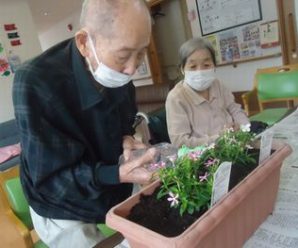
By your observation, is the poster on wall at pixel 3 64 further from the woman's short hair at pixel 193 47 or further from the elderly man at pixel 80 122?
the elderly man at pixel 80 122

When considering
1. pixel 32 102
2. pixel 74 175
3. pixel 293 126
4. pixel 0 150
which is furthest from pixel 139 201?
pixel 0 150

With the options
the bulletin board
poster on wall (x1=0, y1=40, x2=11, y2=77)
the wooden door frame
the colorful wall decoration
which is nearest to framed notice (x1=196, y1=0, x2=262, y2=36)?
the bulletin board

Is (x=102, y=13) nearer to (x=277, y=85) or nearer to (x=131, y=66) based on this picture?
(x=131, y=66)

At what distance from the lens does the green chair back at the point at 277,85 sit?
205cm

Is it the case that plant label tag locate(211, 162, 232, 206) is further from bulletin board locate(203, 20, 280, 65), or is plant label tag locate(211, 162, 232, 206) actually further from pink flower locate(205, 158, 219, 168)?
bulletin board locate(203, 20, 280, 65)

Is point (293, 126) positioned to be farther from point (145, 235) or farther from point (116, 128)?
point (145, 235)

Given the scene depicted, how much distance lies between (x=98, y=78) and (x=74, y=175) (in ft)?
0.91

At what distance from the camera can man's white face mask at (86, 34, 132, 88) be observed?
0.74 m

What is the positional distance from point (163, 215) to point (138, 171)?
0.63 feet

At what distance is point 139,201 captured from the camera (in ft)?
1.75

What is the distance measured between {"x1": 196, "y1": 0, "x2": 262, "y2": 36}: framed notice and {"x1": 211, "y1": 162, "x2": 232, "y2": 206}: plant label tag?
10.6ft

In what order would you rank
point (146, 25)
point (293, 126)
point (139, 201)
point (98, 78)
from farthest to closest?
point (293, 126)
point (98, 78)
point (146, 25)
point (139, 201)

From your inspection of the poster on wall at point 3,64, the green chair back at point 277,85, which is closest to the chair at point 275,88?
the green chair back at point 277,85

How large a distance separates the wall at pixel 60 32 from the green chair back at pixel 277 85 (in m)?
4.49
